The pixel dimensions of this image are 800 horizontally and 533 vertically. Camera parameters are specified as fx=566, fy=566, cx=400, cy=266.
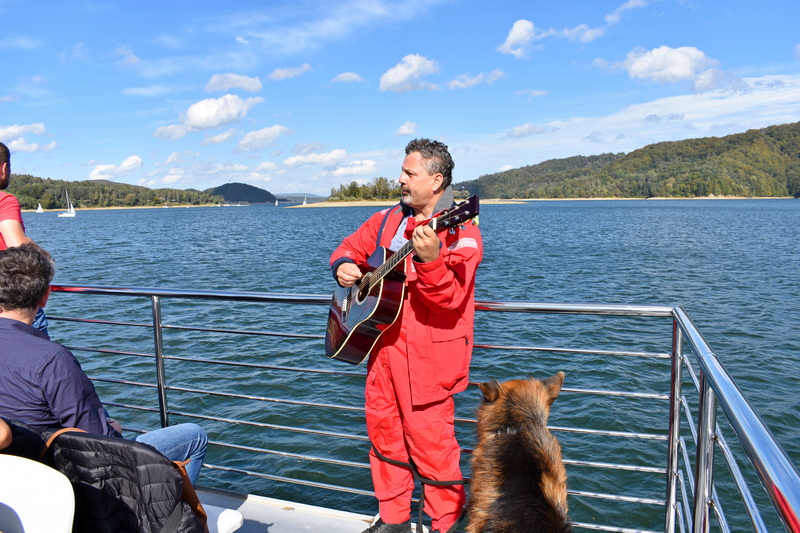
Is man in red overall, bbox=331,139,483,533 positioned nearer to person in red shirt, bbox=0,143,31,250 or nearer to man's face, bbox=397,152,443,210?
man's face, bbox=397,152,443,210

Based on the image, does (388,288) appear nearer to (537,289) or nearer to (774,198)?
(537,289)

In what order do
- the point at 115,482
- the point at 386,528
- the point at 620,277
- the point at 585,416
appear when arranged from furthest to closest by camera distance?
1. the point at 620,277
2. the point at 585,416
3. the point at 386,528
4. the point at 115,482

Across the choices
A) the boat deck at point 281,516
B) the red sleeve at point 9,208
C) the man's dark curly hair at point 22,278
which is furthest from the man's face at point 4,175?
the boat deck at point 281,516

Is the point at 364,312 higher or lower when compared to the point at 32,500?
higher

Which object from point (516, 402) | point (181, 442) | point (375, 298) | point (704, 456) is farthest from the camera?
point (375, 298)

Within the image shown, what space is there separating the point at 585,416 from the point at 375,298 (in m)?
6.57

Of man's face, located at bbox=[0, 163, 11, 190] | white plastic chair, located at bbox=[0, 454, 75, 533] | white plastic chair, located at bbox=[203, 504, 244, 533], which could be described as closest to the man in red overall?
white plastic chair, located at bbox=[203, 504, 244, 533]

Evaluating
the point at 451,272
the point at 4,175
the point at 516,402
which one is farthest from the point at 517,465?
the point at 4,175

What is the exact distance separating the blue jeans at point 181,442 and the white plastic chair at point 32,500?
1.03 m

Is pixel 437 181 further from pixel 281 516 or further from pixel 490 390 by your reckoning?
pixel 281 516

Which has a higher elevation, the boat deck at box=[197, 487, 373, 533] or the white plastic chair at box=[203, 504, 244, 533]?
the white plastic chair at box=[203, 504, 244, 533]

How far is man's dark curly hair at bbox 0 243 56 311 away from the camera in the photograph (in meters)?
2.24

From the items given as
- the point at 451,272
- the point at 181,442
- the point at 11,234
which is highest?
the point at 11,234

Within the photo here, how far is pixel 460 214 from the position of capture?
7.98 ft
